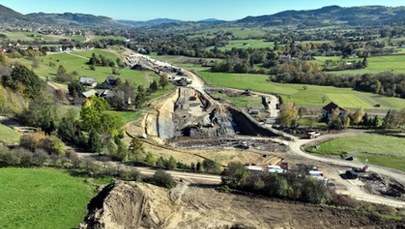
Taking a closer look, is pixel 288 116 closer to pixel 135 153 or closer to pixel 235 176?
pixel 235 176

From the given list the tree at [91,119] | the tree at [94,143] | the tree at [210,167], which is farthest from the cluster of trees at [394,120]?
the tree at [94,143]

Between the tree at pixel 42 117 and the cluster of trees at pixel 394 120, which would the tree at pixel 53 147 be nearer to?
the tree at pixel 42 117

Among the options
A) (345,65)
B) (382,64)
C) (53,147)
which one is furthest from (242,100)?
(382,64)

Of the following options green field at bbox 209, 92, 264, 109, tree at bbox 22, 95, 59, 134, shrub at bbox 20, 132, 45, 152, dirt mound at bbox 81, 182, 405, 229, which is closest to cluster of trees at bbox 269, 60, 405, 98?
green field at bbox 209, 92, 264, 109

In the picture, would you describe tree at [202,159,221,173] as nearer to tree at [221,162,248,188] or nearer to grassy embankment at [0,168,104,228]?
tree at [221,162,248,188]

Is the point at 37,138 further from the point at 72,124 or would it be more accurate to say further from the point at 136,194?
the point at 136,194

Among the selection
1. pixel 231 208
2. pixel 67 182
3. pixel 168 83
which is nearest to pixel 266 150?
pixel 231 208

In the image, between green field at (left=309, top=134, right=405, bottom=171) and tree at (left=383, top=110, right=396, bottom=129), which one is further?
tree at (left=383, top=110, right=396, bottom=129)
